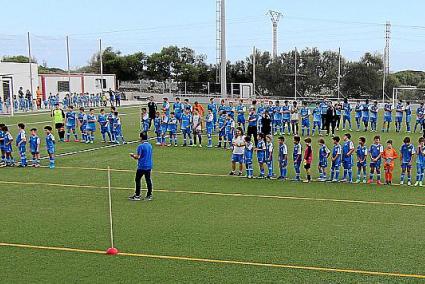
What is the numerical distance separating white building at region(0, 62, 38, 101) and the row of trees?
2347 centimetres

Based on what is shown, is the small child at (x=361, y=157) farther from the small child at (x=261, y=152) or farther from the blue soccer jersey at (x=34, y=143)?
the blue soccer jersey at (x=34, y=143)

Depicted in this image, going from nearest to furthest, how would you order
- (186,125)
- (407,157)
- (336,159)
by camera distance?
(407,157) < (336,159) < (186,125)

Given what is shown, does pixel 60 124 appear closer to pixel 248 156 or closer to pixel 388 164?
pixel 248 156

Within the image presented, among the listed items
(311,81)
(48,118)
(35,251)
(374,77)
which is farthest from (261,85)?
(35,251)

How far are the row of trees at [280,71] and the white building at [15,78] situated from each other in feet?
77.0

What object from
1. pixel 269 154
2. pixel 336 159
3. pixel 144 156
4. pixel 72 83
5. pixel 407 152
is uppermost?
pixel 72 83

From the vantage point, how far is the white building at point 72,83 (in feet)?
185

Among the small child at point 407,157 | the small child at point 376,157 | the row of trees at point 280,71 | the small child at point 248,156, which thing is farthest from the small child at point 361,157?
the row of trees at point 280,71

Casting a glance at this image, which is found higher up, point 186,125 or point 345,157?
point 186,125

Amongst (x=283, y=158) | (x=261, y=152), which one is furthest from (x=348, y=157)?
(x=261, y=152)

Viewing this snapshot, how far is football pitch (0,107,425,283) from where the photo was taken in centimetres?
892

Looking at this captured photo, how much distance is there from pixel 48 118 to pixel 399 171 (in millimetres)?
29002

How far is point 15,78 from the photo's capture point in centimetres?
5038

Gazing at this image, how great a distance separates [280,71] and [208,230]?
5332 cm
